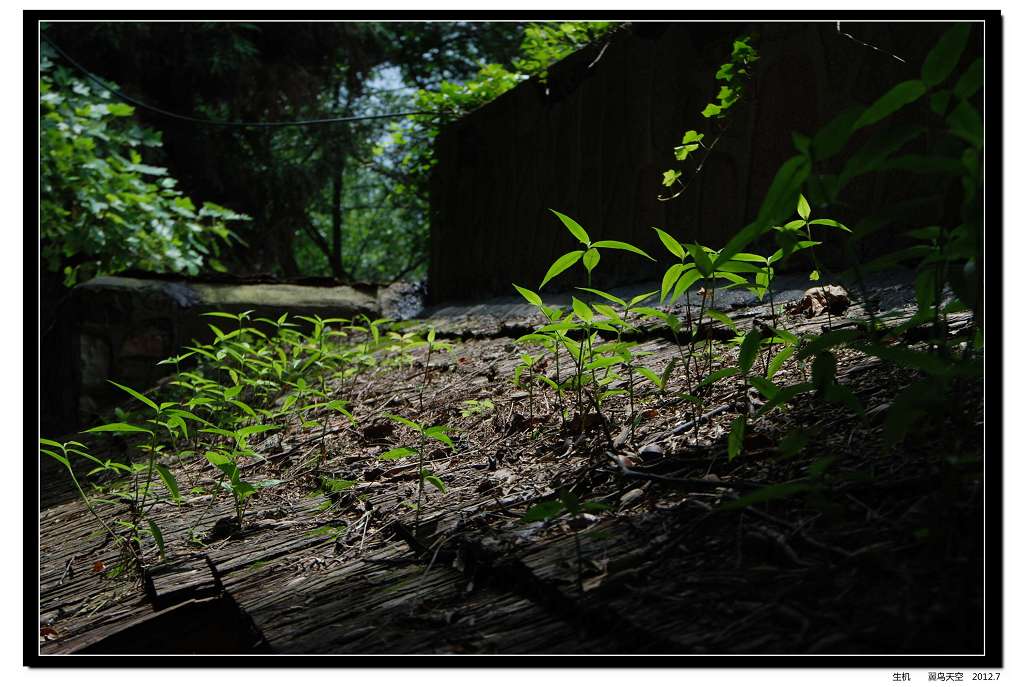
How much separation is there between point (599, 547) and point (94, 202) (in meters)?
5.46

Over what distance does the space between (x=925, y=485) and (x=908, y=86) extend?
0.52 m

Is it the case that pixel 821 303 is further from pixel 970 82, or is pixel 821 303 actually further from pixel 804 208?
pixel 970 82

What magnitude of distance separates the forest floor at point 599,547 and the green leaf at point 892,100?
43 cm

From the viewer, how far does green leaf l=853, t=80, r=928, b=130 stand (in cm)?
90

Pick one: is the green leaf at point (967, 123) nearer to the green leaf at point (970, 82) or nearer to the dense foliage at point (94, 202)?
the green leaf at point (970, 82)

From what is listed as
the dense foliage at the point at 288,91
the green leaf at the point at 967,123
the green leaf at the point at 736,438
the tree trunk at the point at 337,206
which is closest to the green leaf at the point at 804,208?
the green leaf at the point at 736,438

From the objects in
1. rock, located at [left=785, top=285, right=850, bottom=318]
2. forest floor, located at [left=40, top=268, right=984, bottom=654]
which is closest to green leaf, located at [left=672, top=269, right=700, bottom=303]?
forest floor, located at [left=40, top=268, right=984, bottom=654]

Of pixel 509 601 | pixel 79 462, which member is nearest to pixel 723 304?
pixel 509 601

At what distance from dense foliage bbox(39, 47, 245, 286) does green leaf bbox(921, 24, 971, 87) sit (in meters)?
5.60

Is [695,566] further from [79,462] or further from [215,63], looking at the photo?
[215,63]

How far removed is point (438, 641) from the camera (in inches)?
40.1

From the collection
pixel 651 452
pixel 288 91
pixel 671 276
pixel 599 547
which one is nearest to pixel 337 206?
pixel 288 91

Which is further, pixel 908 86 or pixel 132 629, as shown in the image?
pixel 132 629

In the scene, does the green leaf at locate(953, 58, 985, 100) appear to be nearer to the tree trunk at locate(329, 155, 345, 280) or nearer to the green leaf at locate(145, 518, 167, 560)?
the green leaf at locate(145, 518, 167, 560)
